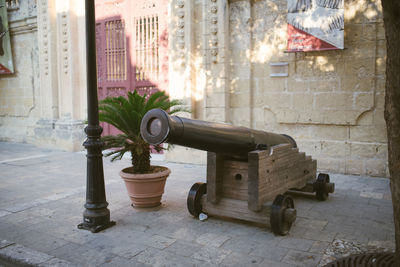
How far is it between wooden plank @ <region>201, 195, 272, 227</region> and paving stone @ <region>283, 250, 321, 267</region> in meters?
0.55

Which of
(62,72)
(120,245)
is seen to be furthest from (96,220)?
(62,72)

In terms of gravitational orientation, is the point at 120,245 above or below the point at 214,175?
below

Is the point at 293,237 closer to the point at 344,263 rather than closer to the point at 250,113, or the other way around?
the point at 344,263

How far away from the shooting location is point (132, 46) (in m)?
9.32

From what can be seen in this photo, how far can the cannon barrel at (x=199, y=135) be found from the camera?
121 inches

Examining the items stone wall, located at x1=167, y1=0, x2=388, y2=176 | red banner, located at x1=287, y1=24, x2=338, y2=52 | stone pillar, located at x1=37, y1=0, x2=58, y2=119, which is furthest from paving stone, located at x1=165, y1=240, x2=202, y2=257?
stone pillar, located at x1=37, y1=0, x2=58, y2=119

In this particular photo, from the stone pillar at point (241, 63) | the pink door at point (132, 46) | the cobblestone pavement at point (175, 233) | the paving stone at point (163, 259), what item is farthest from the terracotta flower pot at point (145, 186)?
the pink door at point (132, 46)

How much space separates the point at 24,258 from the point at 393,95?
11.0 feet

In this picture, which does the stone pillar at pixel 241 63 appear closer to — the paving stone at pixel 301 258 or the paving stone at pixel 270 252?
the paving stone at pixel 270 252

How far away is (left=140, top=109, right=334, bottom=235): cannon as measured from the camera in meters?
3.54

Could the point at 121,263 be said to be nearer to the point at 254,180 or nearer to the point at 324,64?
the point at 254,180

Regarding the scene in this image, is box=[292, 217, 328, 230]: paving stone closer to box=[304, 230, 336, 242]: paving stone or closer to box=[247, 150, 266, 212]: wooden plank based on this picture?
box=[304, 230, 336, 242]: paving stone

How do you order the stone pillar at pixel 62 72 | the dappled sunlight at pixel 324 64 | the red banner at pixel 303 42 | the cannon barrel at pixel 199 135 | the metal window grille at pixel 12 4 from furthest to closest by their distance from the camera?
the metal window grille at pixel 12 4 < the stone pillar at pixel 62 72 < the dappled sunlight at pixel 324 64 < the red banner at pixel 303 42 < the cannon barrel at pixel 199 135

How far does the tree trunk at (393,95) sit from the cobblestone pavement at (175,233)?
104cm
